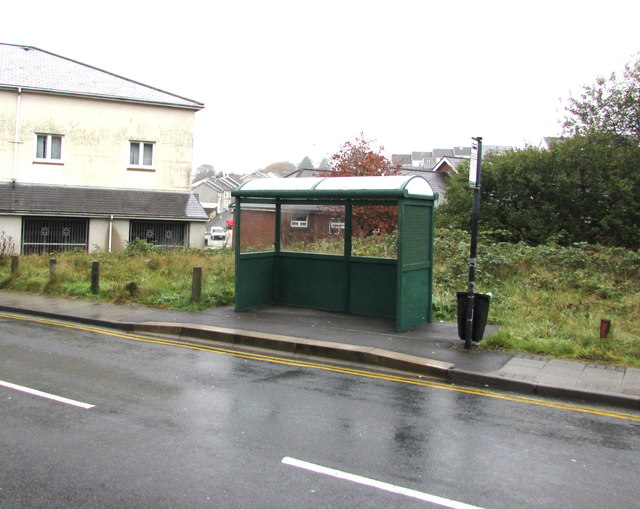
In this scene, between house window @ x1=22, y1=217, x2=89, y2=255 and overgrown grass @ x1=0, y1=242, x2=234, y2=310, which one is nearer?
overgrown grass @ x1=0, y1=242, x2=234, y2=310

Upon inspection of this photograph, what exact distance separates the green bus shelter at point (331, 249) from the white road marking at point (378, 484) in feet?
17.9

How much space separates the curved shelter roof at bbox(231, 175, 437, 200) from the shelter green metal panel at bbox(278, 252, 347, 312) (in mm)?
1593

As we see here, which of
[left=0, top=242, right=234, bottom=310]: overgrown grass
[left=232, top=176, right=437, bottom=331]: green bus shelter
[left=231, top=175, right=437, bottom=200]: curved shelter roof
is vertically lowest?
[left=0, top=242, right=234, bottom=310]: overgrown grass

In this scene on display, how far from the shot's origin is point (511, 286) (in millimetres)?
13773

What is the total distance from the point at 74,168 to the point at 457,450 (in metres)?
25.7

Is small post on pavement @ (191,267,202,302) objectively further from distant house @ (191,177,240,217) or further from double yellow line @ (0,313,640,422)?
distant house @ (191,177,240,217)

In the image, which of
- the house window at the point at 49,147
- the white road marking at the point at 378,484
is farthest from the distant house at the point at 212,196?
the white road marking at the point at 378,484

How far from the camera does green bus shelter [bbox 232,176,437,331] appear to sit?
10.4 meters

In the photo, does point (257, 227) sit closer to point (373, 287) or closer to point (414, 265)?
point (373, 287)

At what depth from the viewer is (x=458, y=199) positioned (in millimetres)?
29047

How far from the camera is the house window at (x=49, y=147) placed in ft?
87.4

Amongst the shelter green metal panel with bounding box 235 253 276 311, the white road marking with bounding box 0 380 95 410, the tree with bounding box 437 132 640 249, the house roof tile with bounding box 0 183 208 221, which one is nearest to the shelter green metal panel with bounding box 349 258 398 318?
the shelter green metal panel with bounding box 235 253 276 311

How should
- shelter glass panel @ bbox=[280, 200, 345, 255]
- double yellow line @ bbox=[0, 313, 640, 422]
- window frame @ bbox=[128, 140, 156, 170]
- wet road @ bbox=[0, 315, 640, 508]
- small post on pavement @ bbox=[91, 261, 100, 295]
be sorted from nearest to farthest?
wet road @ bbox=[0, 315, 640, 508]
double yellow line @ bbox=[0, 313, 640, 422]
shelter glass panel @ bbox=[280, 200, 345, 255]
small post on pavement @ bbox=[91, 261, 100, 295]
window frame @ bbox=[128, 140, 156, 170]

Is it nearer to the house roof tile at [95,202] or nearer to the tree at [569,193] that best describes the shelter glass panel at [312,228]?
the tree at [569,193]
